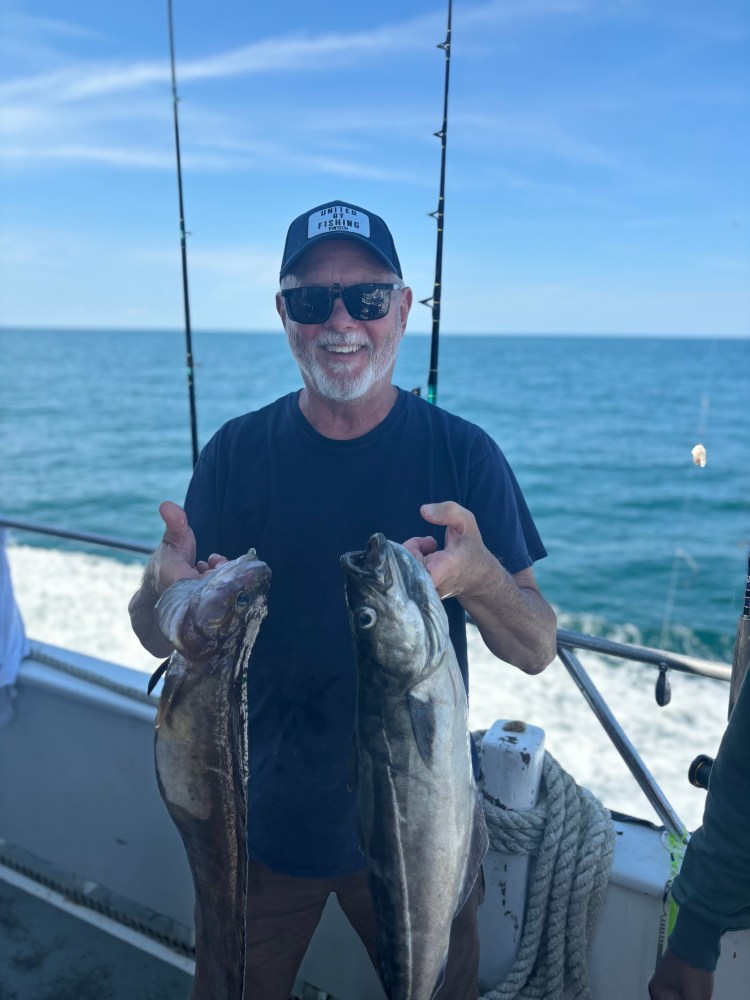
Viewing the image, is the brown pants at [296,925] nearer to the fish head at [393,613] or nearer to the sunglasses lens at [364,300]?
the fish head at [393,613]

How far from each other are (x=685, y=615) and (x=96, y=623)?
11945 millimetres

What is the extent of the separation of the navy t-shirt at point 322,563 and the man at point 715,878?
2.38ft

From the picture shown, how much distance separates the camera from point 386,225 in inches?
95.8

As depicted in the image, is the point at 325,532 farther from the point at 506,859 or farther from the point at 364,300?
the point at 506,859

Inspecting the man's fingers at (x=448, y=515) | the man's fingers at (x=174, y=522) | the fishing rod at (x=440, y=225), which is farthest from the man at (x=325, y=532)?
the fishing rod at (x=440, y=225)

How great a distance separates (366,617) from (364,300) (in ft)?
3.33

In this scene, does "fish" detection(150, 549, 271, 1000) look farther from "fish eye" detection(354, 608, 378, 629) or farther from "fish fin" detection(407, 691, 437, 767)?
"fish fin" detection(407, 691, 437, 767)

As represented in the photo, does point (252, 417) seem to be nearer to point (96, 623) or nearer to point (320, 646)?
point (320, 646)

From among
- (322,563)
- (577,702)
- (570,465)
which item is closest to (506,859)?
(322,563)

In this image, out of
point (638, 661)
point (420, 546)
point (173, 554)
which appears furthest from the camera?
point (638, 661)

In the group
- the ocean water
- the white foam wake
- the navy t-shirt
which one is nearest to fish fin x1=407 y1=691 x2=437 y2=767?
the navy t-shirt

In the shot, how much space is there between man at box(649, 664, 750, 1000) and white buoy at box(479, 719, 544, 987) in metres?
0.84

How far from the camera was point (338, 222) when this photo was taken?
91.0 inches

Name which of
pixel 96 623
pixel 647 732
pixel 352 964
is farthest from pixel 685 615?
pixel 352 964
